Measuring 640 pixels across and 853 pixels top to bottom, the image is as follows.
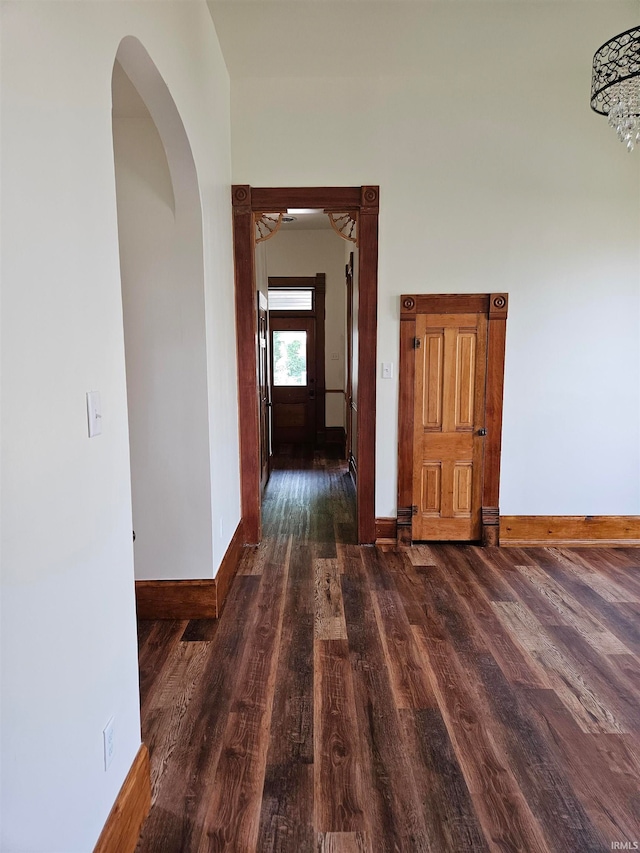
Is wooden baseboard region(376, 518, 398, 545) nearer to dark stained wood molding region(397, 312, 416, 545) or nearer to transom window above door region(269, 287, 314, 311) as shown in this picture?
dark stained wood molding region(397, 312, 416, 545)

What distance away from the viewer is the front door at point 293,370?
8102mm

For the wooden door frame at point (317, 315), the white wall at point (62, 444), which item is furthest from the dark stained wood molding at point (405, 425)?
the wooden door frame at point (317, 315)

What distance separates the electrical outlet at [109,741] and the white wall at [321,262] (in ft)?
22.9

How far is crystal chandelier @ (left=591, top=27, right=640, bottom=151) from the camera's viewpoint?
2371 mm

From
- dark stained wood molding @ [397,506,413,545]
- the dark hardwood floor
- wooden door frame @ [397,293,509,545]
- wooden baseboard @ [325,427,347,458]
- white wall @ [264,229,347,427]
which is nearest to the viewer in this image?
the dark hardwood floor

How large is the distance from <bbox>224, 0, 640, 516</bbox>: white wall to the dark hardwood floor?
3.52 feet

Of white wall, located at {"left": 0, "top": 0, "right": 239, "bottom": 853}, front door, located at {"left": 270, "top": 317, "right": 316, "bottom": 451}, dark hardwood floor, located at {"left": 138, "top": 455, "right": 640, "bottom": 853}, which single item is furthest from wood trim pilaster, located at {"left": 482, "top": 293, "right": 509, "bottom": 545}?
front door, located at {"left": 270, "top": 317, "right": 316, "bottom": 451}

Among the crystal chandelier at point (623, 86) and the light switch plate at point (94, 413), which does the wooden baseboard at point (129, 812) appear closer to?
the light switch plate at point (94, 413)

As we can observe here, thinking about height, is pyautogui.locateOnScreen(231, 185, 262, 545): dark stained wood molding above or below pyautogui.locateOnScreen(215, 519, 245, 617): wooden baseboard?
above

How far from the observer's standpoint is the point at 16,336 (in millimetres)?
1000

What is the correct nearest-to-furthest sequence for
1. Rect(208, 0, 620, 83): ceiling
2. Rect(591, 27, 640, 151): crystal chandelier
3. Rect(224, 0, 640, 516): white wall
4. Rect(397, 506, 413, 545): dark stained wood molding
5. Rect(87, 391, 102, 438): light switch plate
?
1. Rect(87, 391, 102, 438): light switch plate
2. Rect(591, 27, 640, 151): crystal chandelier
3. Rect(208, 0, 620, 83): ceiling
4. Rect(224, 0, 640, 516): white wall
5. Rect(397, 506, 413, 545): dark stained wood molding

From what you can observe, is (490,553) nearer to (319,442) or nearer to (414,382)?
(414,382)

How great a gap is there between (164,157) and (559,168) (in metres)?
2.85

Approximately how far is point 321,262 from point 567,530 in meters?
5.41
